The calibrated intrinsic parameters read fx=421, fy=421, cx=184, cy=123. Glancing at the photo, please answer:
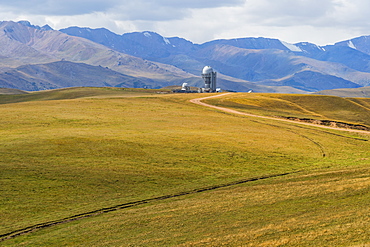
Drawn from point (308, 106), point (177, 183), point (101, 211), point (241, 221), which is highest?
point (308, 106)

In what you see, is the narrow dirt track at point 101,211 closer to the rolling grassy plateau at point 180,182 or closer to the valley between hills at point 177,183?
the valley between hills at point 177,183

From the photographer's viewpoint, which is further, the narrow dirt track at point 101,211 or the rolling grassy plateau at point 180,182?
the narrow dirt track at point 101,211

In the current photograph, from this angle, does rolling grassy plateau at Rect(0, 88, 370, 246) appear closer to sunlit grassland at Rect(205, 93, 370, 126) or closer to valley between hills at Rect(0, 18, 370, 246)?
valley between hills at Rect(0, 18, 370, 246)

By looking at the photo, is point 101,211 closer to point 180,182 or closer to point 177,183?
point 177,183

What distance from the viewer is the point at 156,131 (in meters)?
78.1

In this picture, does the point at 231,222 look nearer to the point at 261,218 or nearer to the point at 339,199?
the point at 261,218

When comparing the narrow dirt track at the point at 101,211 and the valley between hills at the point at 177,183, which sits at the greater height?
the valley between hills at the point at 177,183

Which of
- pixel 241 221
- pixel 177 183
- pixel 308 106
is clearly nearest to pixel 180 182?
pixel 177 183

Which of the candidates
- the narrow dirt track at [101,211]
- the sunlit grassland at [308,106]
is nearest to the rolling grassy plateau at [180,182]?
the narrow dirt track at [101,211]

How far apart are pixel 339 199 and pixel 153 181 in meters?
21.7

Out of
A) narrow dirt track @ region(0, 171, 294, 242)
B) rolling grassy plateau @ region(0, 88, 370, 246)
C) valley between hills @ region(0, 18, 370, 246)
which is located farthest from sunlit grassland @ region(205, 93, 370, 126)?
narrow dirt track @ region(0, 171, 294, 242)

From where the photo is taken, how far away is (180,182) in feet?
170

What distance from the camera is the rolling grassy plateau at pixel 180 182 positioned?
34.7m

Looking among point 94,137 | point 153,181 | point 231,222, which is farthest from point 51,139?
point 231,222
